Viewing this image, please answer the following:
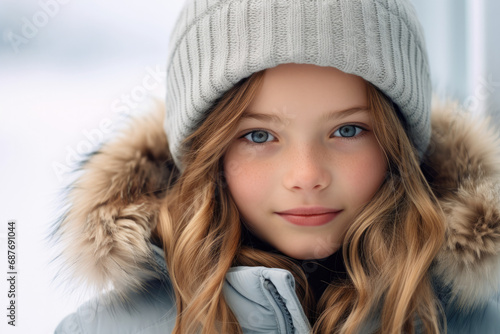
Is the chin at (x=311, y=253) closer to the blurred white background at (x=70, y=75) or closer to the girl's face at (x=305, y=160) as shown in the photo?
the girl's face at (x=305, y=160)

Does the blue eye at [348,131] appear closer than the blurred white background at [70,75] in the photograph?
Yes

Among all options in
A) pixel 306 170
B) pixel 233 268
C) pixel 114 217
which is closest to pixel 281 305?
pixel 233 268

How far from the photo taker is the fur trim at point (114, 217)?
2.96ft

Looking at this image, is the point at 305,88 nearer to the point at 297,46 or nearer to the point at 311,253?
the point at 297,46

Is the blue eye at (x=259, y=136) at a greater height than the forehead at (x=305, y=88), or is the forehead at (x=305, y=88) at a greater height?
the forehead at (x=305, y=88)

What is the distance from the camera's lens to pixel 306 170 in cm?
83

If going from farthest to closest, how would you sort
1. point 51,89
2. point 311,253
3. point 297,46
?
point 51,89 → point 311,253 → point 297,46

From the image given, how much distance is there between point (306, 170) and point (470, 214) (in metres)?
0.30

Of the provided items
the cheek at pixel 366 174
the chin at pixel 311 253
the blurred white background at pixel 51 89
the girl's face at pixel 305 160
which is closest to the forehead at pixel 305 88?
the girl's face at pixel 305 160

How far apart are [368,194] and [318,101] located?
0.20 m

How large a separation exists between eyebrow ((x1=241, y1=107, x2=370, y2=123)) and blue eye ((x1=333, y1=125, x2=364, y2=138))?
4cm

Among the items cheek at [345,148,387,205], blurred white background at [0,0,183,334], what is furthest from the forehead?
blurred white background at [0,0,183,334]

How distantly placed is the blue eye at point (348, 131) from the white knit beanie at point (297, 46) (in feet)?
0.27

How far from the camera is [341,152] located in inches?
34.6
